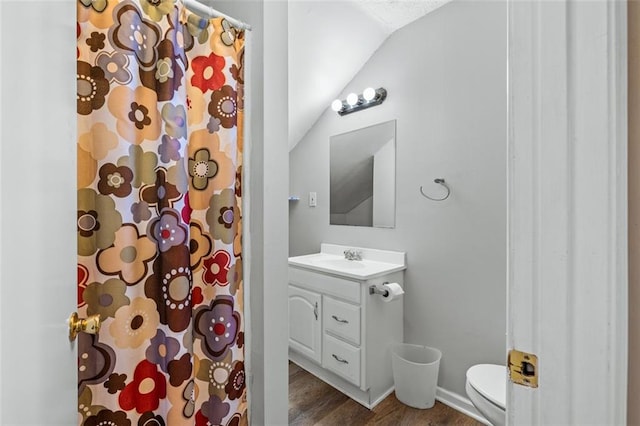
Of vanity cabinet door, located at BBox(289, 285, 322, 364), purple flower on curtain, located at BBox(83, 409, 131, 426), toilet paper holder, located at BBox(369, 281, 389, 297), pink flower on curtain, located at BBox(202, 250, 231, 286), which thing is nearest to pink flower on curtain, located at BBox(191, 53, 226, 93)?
pink flower on curtain, located at BBox(202, 250, 231, 286)

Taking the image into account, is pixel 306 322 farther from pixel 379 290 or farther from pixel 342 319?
pixel 379 290

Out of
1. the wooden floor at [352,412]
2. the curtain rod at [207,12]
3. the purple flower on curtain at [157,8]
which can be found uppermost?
the curtain rod at [207,12]

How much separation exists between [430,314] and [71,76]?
7.13 feet

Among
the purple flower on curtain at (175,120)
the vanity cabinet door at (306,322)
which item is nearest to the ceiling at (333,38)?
the purple flower on curtain at (175,120)

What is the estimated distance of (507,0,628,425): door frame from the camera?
413 millimetres

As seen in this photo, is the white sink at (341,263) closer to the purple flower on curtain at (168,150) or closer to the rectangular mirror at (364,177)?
the rectangular mirror at (364,177)

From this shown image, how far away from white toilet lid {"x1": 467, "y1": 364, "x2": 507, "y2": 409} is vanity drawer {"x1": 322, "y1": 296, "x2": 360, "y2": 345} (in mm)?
676

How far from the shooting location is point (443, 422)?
183cm

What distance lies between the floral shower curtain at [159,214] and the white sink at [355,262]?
38.3 inches

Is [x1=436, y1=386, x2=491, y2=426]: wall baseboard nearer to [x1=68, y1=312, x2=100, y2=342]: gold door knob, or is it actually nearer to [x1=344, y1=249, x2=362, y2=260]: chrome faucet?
[x1=344, y1=249, x2=362, y2=260]: chrome faucet

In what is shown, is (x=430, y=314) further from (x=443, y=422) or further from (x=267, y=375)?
(x=267, y=375)

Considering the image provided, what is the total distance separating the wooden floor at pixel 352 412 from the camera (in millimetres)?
1837

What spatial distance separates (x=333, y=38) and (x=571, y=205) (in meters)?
2.08

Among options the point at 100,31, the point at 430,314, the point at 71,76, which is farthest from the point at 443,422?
the point at 100,31
